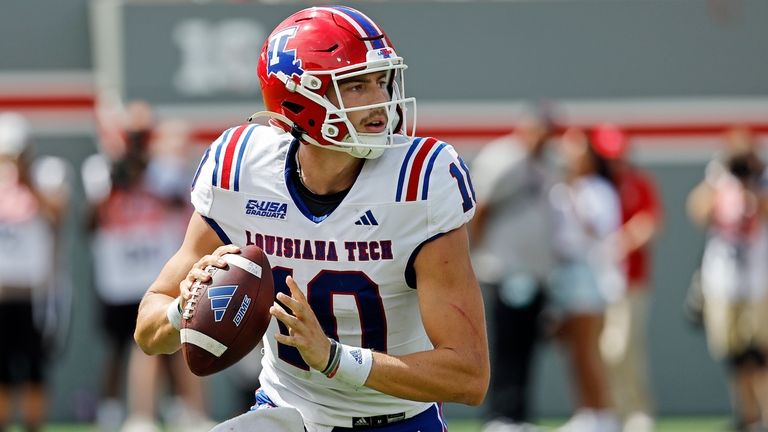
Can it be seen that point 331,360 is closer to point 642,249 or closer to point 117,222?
point 117,222

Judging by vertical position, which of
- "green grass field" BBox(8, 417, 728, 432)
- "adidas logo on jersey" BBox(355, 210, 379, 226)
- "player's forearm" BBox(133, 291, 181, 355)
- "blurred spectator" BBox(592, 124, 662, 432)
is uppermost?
"adidas logo on jersey" BBox(355, 210, 379, 226)

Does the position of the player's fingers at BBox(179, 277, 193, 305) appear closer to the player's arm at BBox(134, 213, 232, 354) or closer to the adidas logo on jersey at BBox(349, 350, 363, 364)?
the player's arm at BBox(134, 213, 232, 354)

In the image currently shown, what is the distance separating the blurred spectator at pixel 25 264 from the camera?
27.0 ft

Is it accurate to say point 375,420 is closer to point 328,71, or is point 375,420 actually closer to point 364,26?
point 328,71

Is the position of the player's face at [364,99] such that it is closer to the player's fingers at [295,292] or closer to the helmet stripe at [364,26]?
the helmet stripe at [364,26]

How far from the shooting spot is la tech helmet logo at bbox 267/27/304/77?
3.75 metres

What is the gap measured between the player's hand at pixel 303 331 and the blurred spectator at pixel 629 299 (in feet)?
18.6

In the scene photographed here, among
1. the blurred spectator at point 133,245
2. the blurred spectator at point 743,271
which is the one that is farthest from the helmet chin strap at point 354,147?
the blurred spectator at point 743,271

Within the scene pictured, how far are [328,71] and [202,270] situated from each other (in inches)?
23.4

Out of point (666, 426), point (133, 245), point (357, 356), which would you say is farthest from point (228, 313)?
point (666, 426)

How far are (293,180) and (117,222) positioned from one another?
4896mm

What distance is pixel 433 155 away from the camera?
12.2ft

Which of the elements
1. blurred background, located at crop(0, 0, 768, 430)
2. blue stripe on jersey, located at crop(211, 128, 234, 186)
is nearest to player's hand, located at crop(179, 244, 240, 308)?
blue stripe on jersey, located at crop(211, 128, 234, 186)

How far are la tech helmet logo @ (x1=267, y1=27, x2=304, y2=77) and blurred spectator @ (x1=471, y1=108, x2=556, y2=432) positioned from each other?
4.27 m
